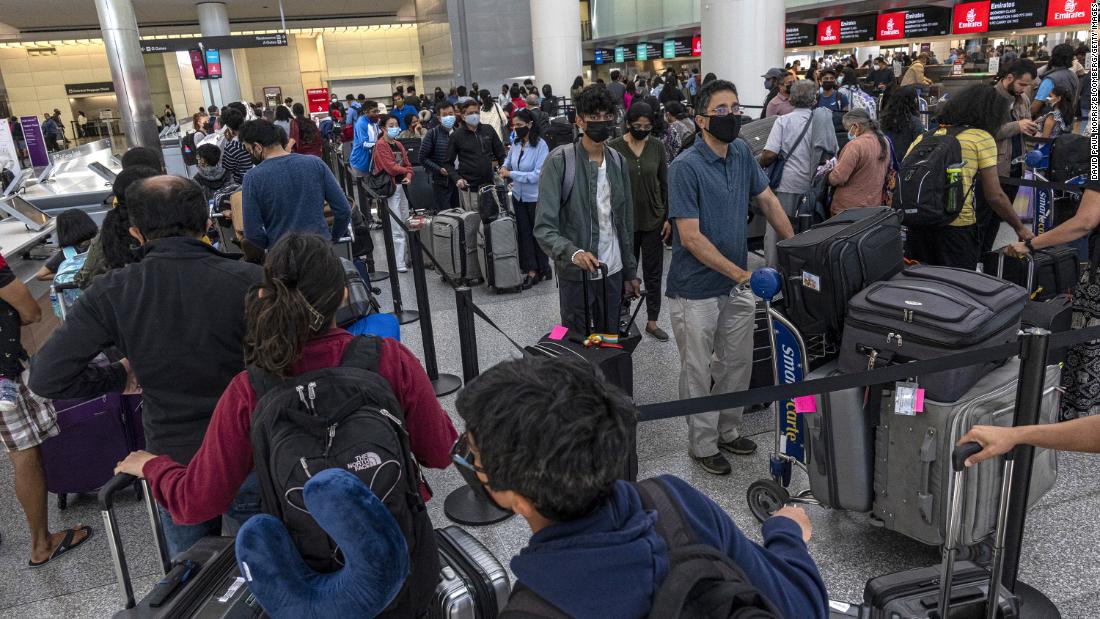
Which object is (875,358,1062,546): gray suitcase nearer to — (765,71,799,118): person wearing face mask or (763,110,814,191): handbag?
(763,110,814,191): handbag

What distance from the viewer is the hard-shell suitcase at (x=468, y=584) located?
74.1 inches

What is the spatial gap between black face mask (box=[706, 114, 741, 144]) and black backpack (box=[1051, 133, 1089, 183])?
8.61 feet

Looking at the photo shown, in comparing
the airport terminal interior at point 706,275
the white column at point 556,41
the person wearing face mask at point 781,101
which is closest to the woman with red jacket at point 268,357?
the airport terminal interior at point 706,275

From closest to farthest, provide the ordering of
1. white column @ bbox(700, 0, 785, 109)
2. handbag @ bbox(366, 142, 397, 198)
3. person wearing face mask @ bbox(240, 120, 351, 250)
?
person wearing face mask @ bbox(240, 120, 351, 250)
handbag @ bbox(366, 142, 397, 198)
white column @ bbox(700, 0, 785, 109)

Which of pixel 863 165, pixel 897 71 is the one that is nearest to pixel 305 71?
pixel 897 71

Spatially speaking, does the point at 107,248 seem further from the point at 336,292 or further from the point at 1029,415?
the point at 1029,415

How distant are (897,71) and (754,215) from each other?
923 cm

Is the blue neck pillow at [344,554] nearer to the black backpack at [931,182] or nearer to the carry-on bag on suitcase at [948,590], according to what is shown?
the carry-on bag on suitcase at [948,590]

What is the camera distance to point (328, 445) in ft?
5.07

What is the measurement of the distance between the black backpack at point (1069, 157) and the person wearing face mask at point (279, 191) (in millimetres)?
4486

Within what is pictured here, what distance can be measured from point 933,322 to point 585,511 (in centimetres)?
195

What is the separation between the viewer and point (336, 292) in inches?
69.9

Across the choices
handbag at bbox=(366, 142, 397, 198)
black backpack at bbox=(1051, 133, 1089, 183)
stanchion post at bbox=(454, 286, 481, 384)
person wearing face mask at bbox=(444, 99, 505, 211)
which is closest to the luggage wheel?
stanchion post at bbox=(454, 286, 481, 384)

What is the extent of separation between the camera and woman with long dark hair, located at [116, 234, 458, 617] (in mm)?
1621
